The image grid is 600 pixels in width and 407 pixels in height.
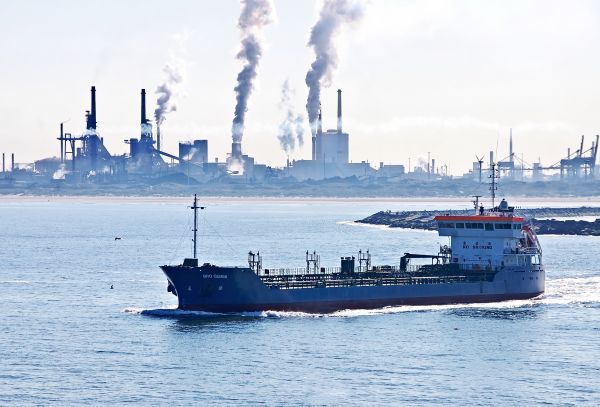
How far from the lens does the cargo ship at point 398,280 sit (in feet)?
263

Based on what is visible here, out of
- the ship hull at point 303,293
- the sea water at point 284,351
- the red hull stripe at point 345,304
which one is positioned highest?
the ship hull at point 303,293

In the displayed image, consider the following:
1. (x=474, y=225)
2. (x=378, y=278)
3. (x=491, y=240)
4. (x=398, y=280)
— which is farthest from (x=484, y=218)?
(x=378, y=278)

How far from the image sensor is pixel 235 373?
6331 cm

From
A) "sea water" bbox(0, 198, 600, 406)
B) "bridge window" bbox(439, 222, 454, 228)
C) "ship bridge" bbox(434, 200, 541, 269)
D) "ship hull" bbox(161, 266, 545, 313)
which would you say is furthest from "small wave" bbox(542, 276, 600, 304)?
"bridge window" bbox(439, 222, 454, 228)

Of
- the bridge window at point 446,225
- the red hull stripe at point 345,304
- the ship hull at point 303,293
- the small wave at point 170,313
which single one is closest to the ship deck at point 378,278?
the ship hull at point 303,293

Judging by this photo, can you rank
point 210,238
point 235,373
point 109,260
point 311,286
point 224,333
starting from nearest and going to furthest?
point 235,373
point 224,333
point 311,286
point 109,260
point 210,238

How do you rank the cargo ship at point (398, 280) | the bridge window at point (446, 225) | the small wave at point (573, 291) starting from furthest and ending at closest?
the bridge window at point (446, 225)
the small wave at point (573, 291)
the cargo ship at point (398, 280)

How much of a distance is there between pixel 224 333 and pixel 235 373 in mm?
11735

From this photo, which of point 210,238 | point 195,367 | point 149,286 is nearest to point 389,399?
point 195,367

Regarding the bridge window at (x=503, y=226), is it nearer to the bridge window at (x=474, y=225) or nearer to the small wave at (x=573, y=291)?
the bridge window at (x=474, y=225)

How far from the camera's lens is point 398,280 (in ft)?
294

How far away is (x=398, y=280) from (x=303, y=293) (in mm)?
9740

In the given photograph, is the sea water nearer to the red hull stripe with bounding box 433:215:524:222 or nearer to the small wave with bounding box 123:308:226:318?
the small wave with bounding box 123:308:226:318

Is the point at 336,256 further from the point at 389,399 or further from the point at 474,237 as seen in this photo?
the point at 389,399
